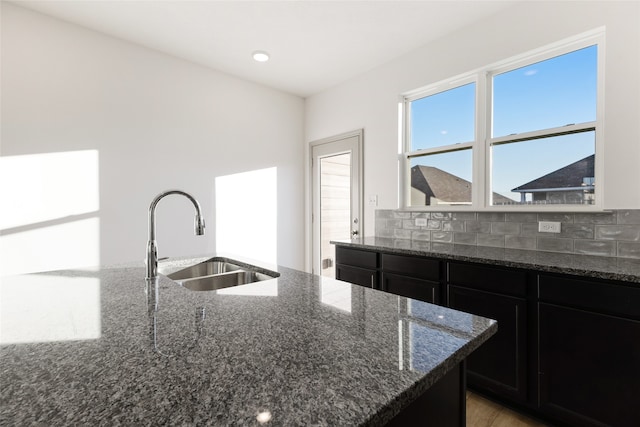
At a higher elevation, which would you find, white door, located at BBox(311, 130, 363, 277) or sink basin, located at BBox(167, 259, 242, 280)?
white door, located at BBox(311, 130, 363, 277)

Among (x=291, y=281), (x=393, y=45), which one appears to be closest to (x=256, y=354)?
(x=291, y=281)

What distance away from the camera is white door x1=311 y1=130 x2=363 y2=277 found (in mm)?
3559

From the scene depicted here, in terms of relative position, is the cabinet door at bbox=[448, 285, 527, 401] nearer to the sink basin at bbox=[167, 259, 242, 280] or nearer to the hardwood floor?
the hardwood floor

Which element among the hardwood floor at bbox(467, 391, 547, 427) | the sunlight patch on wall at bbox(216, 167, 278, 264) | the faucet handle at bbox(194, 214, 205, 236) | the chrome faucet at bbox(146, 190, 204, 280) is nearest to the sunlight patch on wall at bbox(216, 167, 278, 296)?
the sunlight patch on wall at bbox(216, 167, 278, 264)

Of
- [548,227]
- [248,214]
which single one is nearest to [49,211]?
[248,214]

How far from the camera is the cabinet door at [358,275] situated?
2.57m

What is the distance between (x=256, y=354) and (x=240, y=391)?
0.45 ft

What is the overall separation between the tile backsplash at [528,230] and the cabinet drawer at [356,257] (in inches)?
24.5

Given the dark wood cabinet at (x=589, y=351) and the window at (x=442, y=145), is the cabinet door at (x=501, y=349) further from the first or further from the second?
the window at (x=442, y=145)

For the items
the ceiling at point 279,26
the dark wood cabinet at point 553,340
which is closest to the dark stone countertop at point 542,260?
the dark wood cabinet at point 553,340

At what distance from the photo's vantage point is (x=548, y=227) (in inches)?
A: 84.8

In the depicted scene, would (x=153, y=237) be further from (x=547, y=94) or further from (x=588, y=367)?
(x=547, y=94)

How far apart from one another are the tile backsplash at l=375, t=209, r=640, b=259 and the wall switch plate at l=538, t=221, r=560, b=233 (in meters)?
0.02

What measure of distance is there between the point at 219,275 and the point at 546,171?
2390 mm
